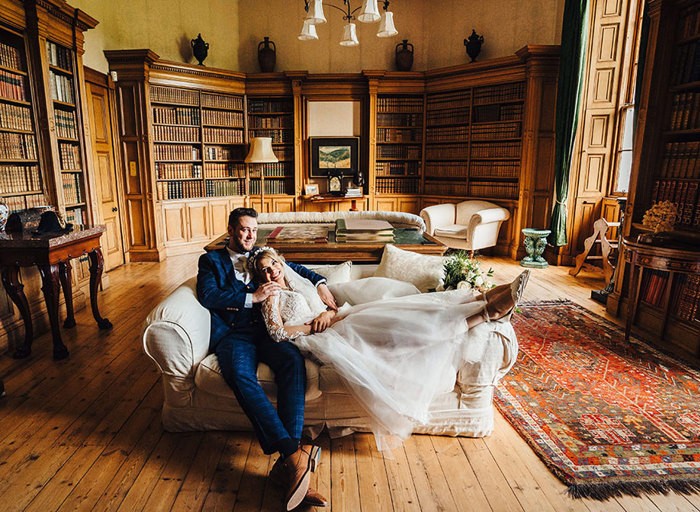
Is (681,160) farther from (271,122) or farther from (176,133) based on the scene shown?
(176,133)

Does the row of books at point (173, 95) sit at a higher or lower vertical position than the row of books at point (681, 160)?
higher

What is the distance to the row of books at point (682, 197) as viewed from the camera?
3117 mm

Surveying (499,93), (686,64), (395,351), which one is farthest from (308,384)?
(499,93)

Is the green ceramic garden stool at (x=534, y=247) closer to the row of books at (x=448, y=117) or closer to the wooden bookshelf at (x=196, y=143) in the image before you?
the row of books at (x=448, y=117)

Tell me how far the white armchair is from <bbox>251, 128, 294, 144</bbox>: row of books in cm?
248

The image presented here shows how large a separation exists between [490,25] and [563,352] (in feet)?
17.0

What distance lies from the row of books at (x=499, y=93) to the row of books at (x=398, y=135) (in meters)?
1.04

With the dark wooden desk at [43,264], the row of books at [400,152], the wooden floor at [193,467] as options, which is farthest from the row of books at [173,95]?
the wooden floor at [193,467]

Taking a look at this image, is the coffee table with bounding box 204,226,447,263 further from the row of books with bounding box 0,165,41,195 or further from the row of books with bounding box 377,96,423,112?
the row of books with bounding box 377,96,423,112

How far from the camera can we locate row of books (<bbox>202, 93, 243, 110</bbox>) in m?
6.21

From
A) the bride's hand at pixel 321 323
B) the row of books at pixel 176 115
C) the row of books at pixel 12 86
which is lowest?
the bride's hand at pixel 321 323

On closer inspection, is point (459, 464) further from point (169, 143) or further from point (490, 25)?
point (490, 25)

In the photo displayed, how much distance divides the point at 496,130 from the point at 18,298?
18.5 feet

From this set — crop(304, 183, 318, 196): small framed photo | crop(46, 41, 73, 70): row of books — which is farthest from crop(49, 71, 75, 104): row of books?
crop(304, 183, 318, 196): small framed photo
